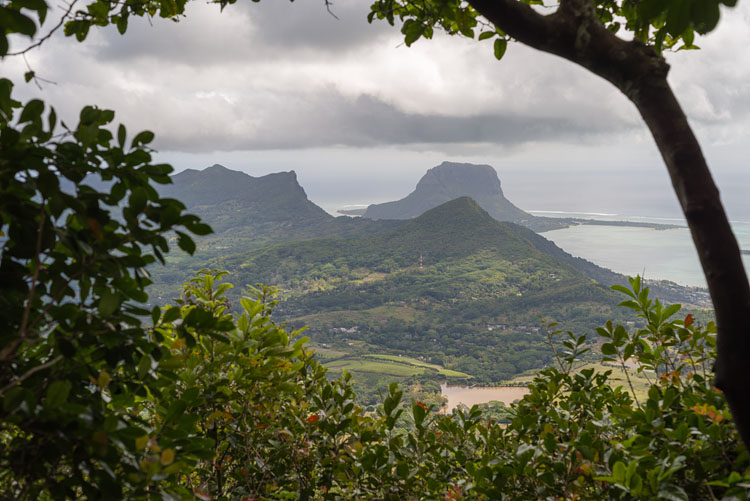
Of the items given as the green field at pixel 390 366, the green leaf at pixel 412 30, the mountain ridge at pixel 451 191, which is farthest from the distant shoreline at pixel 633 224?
the green leaf at pixel 412 30

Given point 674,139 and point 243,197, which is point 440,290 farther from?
point 243,197

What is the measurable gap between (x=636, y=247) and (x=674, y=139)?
75211mm

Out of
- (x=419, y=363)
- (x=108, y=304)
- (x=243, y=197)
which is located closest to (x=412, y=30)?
(x=108, y=304)

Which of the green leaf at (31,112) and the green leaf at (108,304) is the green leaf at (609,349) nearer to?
the green leaf at (108,304)

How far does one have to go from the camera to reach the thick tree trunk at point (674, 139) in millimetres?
915

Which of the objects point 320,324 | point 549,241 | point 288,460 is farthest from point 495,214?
point 288,460

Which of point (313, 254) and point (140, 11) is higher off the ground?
point (140, 11)

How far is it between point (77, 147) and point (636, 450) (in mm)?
1728

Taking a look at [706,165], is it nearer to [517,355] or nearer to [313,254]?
[517,355]

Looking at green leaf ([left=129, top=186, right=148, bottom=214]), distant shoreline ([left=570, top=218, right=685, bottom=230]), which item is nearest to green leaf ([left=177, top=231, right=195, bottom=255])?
A: green leaf ([left=129, top=186, right=148, bottom=214])

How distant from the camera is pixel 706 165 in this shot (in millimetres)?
985

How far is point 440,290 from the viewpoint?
7856 cm

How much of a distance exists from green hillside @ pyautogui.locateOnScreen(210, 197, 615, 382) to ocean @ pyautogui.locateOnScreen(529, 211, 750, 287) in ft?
17.5

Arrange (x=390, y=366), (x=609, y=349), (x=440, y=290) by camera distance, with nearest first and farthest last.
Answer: (x=609, y=349) → (x=390, y=366) → (x=440, y=290)
